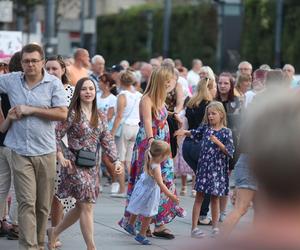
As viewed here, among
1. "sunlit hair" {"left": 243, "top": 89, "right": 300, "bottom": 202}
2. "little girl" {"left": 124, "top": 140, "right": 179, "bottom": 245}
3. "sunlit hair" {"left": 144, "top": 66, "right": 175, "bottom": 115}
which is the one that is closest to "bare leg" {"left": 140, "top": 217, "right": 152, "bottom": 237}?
"little girl" {"left": 124, "top": 140, "right": 179, "bottom": 245}

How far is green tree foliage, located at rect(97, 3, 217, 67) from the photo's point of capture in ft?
148

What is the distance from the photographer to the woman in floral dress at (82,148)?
8.31 metres

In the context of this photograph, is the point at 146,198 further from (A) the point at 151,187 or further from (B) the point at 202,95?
(B) the point at 202,95

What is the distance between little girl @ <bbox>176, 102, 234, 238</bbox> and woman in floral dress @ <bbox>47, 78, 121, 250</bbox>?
5.59ft

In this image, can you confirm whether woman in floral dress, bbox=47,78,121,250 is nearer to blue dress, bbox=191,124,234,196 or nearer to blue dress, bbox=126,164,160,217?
blue dress, bbox=126,164,160,217

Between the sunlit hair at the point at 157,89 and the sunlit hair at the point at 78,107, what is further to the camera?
the sunlit hair at the point at 157,89

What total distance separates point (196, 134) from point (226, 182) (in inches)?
27.3

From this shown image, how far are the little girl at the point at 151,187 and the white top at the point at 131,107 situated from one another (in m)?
4.54

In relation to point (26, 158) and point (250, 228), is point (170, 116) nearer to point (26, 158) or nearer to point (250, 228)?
point (26, 158)

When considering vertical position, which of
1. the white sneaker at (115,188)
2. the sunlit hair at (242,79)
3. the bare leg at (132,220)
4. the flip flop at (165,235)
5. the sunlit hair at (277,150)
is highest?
the sunlit hair at (277,150)

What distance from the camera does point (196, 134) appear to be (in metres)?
10.7

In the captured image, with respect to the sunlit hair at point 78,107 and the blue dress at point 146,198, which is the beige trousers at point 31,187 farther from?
the blue dress at point 146,198

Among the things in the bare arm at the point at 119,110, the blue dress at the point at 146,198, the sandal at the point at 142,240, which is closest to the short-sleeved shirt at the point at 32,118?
the blue dress at the point at 146,198

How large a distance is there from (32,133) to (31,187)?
0.43 m
